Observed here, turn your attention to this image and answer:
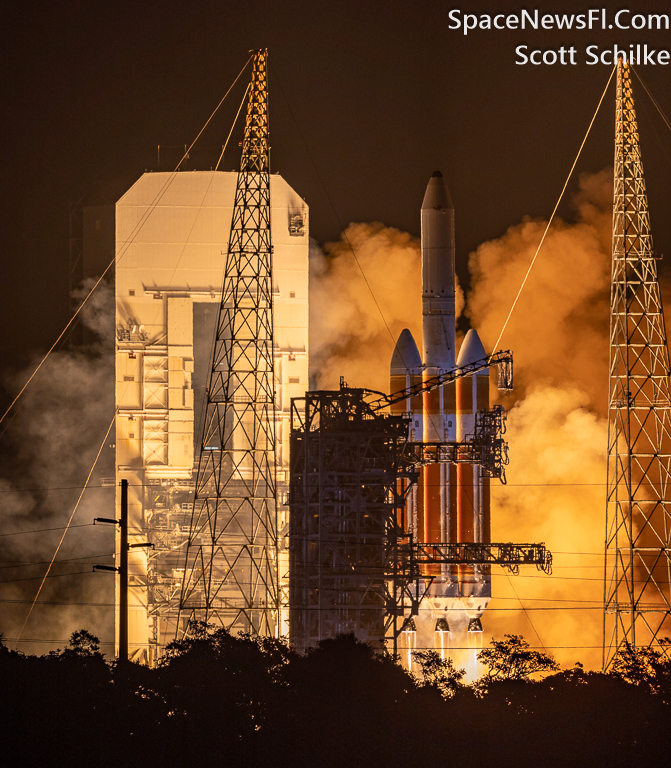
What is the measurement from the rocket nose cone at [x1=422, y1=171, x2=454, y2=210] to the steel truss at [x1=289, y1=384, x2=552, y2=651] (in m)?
13.6

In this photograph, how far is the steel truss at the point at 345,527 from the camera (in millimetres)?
51125

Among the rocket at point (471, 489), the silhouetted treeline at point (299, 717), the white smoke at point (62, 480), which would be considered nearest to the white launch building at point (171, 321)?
the white smoke at point (62, 480)

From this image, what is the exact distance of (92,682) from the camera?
123 feet

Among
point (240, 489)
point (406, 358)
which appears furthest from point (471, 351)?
point (240, 489)

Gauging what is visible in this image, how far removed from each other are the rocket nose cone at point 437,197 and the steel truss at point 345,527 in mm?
13618

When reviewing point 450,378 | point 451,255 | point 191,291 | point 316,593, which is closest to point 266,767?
point 316,593

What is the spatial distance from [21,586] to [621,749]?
4515cm

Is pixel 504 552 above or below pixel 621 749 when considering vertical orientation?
above

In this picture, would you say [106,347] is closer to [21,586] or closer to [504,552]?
[21,586]

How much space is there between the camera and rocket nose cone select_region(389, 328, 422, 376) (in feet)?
203

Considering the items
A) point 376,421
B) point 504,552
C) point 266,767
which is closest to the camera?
point 266,767

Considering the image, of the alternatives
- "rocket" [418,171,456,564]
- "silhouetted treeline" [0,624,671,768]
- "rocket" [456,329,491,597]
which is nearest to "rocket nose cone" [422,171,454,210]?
"rocket" [418,171,456,564]

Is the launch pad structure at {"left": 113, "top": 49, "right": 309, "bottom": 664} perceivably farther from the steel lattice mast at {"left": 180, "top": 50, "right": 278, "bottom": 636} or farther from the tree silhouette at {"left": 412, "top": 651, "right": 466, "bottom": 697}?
the tree silhouette at {"left": 412, "top": 651, "right": 466, "bottom": 697}

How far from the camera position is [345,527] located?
170 feet
